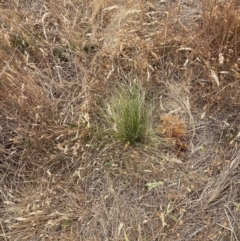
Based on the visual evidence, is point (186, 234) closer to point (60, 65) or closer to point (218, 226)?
point (218, 226)

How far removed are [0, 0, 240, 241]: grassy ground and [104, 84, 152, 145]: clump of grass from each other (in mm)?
11

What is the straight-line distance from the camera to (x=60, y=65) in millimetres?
2215

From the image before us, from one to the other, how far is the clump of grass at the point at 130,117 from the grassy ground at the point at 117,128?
11 millimetres

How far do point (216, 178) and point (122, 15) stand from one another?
96 centimetres

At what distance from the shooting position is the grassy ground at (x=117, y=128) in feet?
5.92

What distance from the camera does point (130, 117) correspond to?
188 centimetres

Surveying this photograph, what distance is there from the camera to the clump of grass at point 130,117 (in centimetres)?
189

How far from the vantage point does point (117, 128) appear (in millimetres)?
1903

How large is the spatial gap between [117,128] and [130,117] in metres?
0.07

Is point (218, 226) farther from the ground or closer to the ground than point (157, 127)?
closer to the ground

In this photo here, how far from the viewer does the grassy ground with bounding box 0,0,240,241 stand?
5.92ft

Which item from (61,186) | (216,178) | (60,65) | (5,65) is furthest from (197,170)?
(5,65)

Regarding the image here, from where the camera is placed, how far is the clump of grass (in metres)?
1.89

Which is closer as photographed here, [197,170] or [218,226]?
[218,226]
